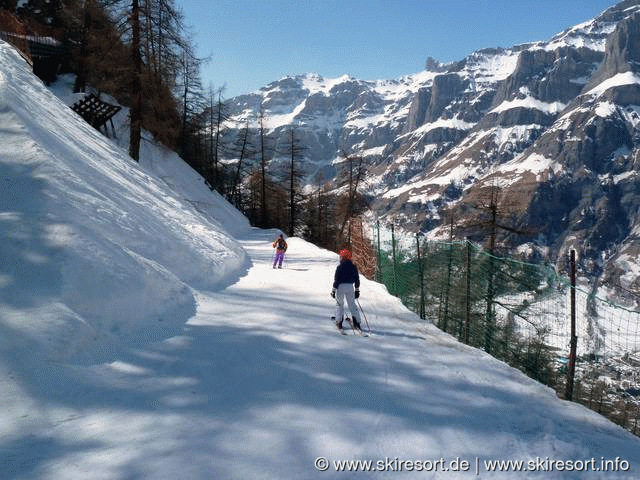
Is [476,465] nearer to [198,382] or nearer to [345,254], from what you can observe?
[198,382]

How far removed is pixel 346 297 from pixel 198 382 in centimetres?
360

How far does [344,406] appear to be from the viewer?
Result: 443 cm

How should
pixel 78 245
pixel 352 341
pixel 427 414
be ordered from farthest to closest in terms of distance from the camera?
pixel 352 341 < pixel 78 245 < pixel 427 414

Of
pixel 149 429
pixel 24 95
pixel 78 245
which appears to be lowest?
pixel 149 429

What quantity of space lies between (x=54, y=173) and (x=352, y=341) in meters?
6.00

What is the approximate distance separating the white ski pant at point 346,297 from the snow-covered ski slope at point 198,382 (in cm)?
38

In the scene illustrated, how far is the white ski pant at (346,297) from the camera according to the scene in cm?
730

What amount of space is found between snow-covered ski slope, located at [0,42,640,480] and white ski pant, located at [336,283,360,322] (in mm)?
381

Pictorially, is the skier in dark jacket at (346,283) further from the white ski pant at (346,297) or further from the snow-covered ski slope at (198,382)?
the snow-covered ski slope at (198,382)

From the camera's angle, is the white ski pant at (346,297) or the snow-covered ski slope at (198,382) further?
the white ski pant at (346,297)

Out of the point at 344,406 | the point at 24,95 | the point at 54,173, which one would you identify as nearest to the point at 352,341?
the point at 344,406

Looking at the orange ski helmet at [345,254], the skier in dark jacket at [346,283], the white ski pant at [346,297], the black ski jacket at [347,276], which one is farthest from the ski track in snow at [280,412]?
the orange ski helmet at [345,254]

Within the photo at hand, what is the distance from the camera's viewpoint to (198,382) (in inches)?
179

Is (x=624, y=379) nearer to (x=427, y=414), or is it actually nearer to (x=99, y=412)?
(x=427, y=414)
